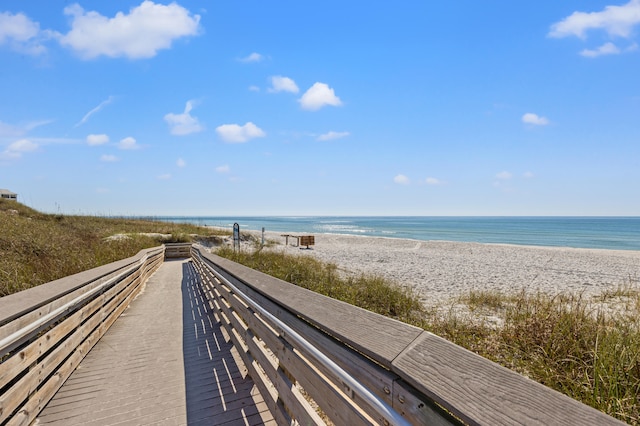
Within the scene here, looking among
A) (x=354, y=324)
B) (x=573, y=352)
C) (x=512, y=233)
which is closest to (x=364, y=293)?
(x=573, y=352)

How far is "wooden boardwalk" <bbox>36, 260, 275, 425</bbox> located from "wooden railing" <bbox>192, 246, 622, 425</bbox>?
947mm

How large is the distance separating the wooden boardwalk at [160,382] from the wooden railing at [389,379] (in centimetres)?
95

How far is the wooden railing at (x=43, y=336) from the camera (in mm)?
2730

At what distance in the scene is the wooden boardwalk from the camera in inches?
127

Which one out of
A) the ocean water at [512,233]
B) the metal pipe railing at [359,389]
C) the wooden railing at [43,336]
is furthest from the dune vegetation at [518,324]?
the ocean water at [512,233]

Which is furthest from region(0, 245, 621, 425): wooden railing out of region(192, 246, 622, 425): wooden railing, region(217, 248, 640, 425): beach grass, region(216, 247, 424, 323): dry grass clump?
region(216, 247, 424, 323): dry grass clump

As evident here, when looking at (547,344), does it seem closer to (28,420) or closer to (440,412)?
(440,412)

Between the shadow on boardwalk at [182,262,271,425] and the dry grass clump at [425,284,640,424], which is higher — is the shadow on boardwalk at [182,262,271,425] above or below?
below

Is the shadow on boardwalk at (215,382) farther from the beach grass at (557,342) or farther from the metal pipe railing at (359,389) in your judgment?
the beach grass at (557,342)

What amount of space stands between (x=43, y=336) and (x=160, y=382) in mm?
1340

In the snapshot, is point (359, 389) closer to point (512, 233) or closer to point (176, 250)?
point (176, 250)

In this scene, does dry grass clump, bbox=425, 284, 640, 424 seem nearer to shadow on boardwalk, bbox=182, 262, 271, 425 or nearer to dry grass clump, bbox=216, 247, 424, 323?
dry grass clump, bbox=216, 247, 424, 323

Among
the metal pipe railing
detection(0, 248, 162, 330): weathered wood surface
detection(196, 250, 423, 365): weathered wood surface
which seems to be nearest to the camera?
the metal pipe railing

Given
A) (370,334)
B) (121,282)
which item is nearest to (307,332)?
(370,334)
